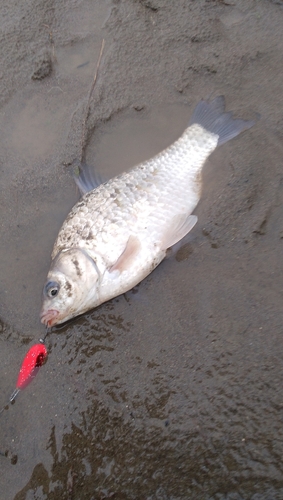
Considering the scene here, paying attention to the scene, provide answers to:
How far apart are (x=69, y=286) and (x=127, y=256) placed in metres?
0.48

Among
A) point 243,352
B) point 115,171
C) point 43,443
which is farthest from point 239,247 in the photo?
point 43,443

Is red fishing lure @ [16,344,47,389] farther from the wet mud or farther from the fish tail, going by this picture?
the fish tail

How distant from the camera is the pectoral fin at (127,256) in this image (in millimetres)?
3150

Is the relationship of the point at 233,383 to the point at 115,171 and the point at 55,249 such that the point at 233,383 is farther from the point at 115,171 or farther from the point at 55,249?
the point at 115,171

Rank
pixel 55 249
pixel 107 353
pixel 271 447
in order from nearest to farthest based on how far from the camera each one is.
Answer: pixel 271 447, pixel 107 353, pixel 55 249

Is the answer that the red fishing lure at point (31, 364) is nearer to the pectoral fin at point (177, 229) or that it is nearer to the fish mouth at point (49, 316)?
the fish mouth at point (49, 316)

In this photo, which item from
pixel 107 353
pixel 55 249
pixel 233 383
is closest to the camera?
pixel 233 383

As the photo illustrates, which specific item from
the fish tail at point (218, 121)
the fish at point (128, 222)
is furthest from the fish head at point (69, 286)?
the fish tail at point (218, 121)

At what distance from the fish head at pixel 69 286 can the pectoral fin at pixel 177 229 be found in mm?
576

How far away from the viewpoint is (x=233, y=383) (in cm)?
282

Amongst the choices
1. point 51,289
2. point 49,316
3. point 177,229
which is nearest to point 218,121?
point 177,229

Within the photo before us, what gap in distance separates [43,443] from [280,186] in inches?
101

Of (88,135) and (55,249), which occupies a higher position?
(88,135)

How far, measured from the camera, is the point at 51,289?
3084 millimetres
